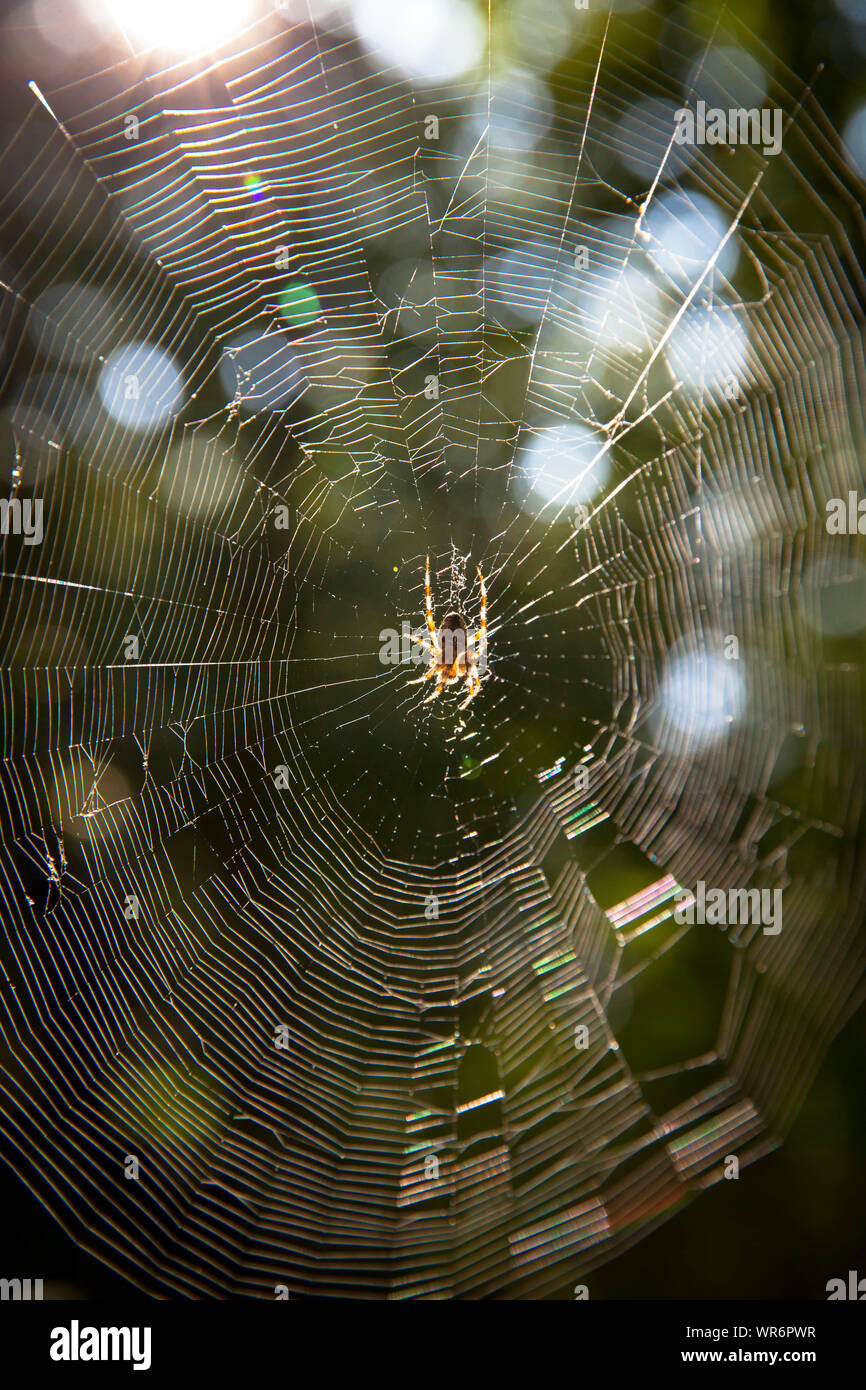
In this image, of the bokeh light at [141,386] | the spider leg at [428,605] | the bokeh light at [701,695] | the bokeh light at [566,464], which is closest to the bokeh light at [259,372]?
the bokeh light at [141,386]

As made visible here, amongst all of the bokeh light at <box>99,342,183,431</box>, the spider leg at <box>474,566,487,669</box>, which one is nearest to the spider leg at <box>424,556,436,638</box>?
the spider leg at <box>474,566,487,669</box>

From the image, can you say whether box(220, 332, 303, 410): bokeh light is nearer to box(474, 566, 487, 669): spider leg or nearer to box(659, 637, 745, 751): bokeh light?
box(474, 566, 487, 669): spider leg

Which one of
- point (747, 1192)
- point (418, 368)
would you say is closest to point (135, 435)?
point (418, 368)

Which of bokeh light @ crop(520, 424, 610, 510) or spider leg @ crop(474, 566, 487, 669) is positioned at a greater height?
bokeh light @ crop(520, 424, 610, 510)

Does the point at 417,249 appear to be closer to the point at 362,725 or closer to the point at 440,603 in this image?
the point at 440,603

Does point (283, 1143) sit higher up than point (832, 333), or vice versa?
point (832, 333)

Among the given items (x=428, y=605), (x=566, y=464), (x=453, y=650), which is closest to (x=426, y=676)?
(x=453, y=650)

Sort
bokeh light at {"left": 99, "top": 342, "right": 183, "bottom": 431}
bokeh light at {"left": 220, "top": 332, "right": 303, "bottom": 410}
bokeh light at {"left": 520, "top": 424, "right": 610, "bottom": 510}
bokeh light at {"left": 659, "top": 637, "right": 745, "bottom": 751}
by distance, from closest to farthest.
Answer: bokeh light at {"left": 99, "top": 342, "right": 183, "bottom": 431}
bokeh light at {"left": 659, "top": 637, "right": 745, "bottom": 751}
bokeh light at {"left": 220, "top": 332, "right": 303, "bottom": 410}
bokeh light at {"left": 520, "top": 424, "right": 610, "bottom": 510}
